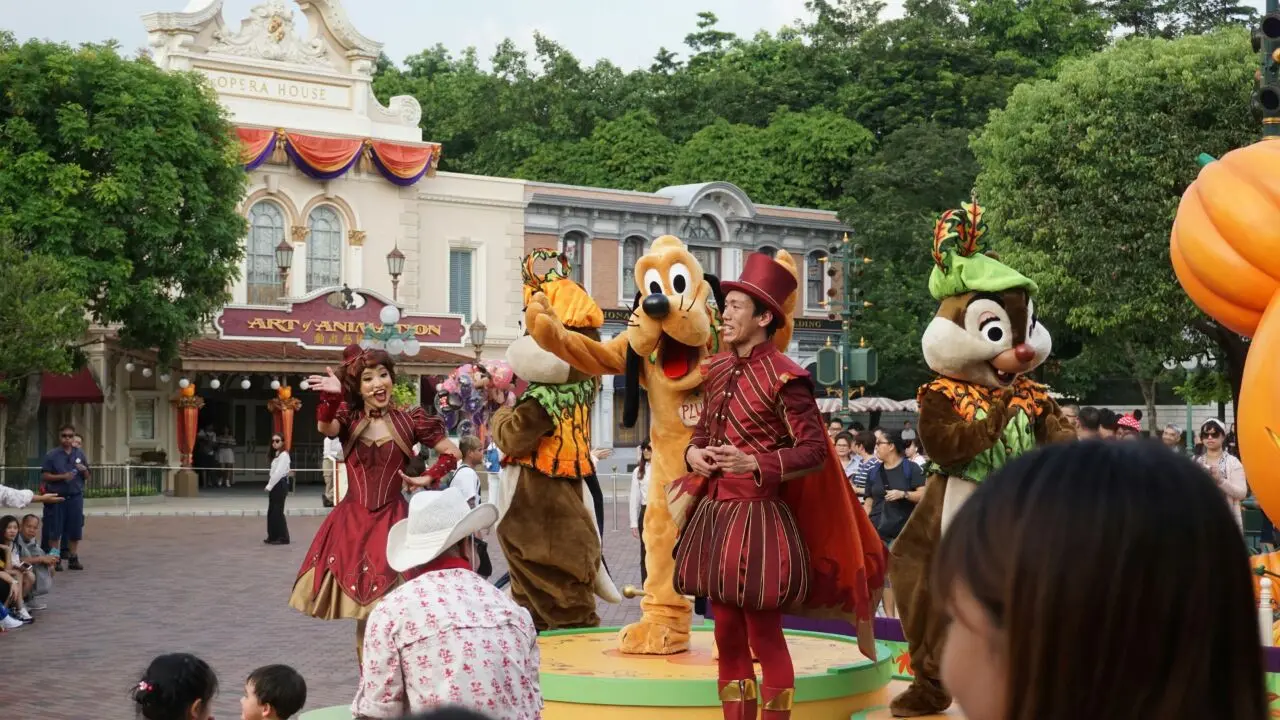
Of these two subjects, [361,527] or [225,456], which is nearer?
[361,527]

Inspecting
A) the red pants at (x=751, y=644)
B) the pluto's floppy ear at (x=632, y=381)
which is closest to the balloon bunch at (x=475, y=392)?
the pluto's floppy ear at (x=632, y=381)

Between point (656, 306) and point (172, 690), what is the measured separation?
3.89 metres

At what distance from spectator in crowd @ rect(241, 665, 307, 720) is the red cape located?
2.52 metres

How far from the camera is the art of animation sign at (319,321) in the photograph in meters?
33.8

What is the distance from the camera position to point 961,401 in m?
7.64

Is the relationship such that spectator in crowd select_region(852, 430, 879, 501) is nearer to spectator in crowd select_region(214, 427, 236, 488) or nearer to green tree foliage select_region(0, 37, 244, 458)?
green tree foliage select_region(0, 37, 244, 458)

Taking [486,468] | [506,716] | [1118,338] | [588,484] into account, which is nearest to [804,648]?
[588,484]

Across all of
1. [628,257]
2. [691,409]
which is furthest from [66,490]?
[628,257]

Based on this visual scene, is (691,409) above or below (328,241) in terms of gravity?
below

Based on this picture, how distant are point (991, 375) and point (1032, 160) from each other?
24697mm

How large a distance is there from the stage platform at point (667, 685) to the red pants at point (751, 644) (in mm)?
660

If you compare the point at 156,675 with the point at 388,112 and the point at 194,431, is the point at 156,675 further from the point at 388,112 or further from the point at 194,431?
the point at 388,112

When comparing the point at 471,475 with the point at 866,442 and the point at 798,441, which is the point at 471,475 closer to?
the point at 866,442

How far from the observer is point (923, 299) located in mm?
38938
